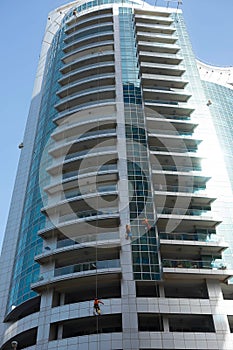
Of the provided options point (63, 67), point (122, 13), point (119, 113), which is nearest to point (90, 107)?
point (119, 113)

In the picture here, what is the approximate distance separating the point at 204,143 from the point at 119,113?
33.3 feet

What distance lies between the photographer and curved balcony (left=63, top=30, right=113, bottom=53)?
50625 mm

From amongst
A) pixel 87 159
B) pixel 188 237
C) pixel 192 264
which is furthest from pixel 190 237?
pixel 87 159

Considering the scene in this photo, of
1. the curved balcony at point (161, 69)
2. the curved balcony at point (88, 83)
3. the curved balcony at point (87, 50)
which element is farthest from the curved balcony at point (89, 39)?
the curved balcony at point (161, 69)

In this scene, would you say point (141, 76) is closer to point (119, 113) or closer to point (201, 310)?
point (119, 113)

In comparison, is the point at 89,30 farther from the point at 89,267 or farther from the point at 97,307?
the point at 97,307

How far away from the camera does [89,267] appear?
31.7m

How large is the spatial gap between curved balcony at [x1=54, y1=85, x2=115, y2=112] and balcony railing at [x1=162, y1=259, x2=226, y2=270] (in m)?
21.9

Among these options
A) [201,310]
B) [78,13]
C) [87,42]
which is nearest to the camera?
[201,310]

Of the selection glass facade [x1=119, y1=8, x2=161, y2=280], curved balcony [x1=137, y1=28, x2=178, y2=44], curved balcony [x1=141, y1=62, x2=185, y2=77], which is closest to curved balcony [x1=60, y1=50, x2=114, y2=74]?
glass facade [x1=119, y1=8, x2=161, y2=280]

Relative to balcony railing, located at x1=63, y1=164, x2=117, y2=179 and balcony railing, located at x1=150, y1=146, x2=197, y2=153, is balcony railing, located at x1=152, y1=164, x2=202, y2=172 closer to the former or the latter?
balcony railing, located at x1=150, y1=146, x2=197, y2=153

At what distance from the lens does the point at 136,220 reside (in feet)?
112

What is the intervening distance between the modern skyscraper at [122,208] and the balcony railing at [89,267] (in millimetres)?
88

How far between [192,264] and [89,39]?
112 feet
